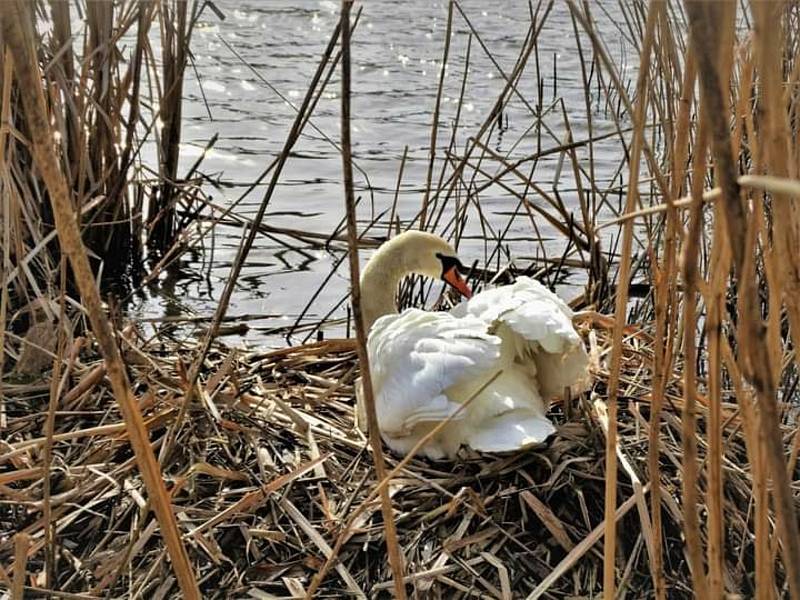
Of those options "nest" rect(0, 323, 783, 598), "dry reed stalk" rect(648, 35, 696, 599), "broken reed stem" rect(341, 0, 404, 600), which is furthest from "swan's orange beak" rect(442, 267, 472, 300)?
"broken reed stem" rect(341, 0, 404, 600)

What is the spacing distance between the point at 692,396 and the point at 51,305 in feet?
7.76

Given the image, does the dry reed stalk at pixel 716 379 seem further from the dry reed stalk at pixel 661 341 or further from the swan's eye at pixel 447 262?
the swan's eye at pixel 447 262

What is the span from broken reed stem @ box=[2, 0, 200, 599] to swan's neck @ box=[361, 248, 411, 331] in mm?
2092

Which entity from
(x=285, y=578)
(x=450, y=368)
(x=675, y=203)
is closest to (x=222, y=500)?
(x=285, y=578)

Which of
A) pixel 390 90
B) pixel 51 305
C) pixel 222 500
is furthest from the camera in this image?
pixel 390 90

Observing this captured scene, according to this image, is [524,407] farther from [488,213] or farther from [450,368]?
[488,213]

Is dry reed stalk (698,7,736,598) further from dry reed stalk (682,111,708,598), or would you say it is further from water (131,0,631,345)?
water (131,0,631,345)

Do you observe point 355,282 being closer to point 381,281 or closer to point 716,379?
point 716,379

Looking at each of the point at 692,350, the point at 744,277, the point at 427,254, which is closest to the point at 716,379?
the point at 692,350

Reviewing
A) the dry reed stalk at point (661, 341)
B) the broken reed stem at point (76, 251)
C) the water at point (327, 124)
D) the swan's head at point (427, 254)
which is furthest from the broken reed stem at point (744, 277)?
the water at point (327, 124)

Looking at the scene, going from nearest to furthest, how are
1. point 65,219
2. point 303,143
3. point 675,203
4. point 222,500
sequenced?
1. point 675,203
2. point 65,219
3. point 222,500
4. point 303,143

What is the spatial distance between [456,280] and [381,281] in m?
0.25

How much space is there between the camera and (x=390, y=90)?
891 cm

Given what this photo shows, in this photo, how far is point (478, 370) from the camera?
254 centimetres
